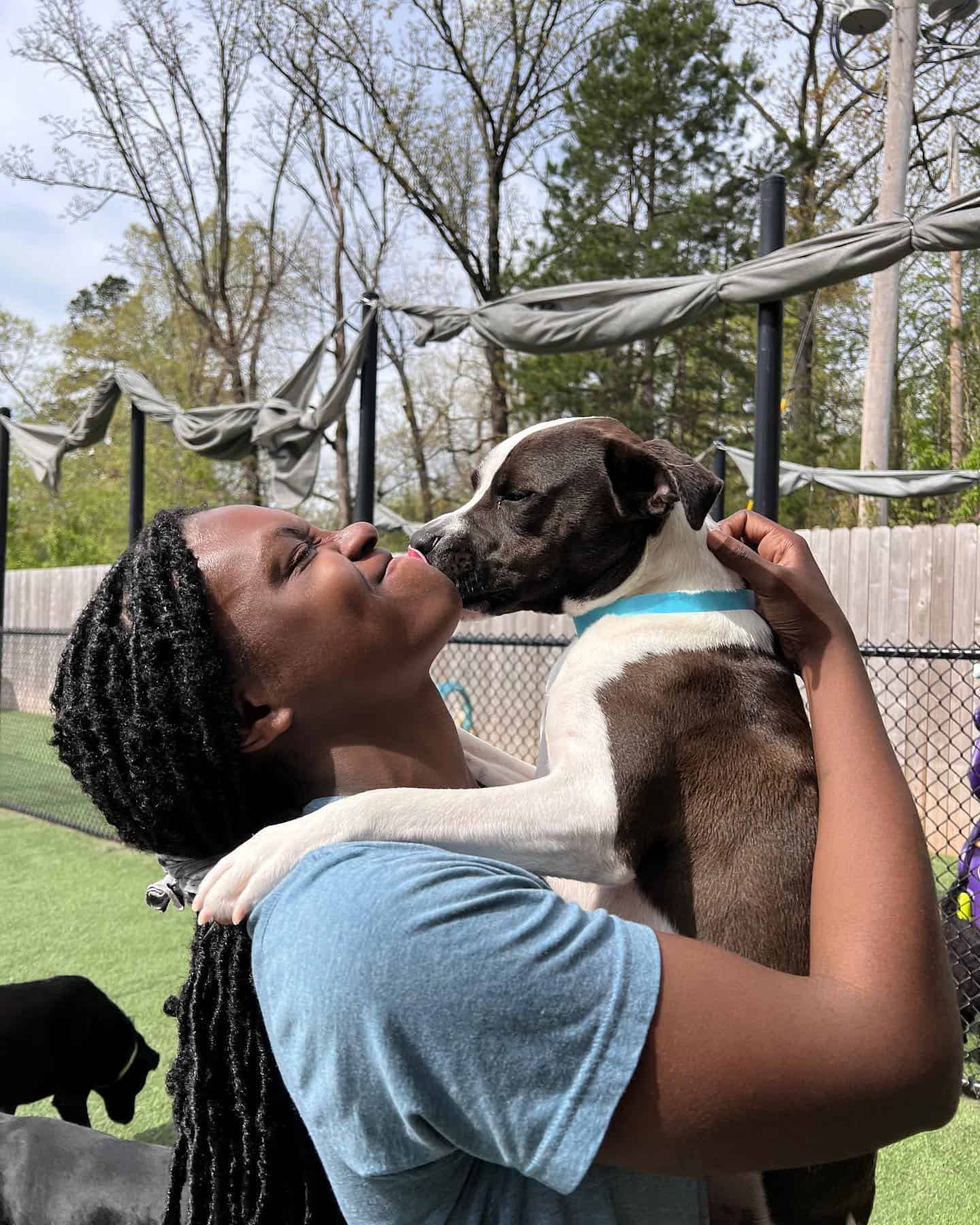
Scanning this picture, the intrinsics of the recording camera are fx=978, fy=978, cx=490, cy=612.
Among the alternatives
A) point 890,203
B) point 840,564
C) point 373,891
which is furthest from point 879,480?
point 373,891

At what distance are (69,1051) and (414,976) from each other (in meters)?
2.92

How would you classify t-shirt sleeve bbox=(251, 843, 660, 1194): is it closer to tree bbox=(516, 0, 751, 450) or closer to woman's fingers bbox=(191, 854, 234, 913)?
woman's fingers bbox=(191, 854, 234, 913)

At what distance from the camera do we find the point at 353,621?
1.32 meters

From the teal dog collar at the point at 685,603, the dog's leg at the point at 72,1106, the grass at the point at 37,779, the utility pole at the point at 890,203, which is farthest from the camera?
the utility pole at the point at 890,203

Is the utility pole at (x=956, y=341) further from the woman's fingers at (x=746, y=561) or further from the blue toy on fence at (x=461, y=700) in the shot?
the woman's fingers at (x=746, y=561)

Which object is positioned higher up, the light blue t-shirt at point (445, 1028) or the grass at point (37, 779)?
the light blue t-shirt at point (445, 1028)

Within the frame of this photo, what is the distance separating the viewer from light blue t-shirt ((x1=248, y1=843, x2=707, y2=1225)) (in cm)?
88

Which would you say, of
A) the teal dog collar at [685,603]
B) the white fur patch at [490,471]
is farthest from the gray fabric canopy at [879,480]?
the teal dog collar at [685,603]

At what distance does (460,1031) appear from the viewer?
2.88 ft

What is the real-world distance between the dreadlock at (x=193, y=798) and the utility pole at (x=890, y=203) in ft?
38.5

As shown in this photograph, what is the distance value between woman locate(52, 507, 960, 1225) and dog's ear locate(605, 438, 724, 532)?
0.47 metres

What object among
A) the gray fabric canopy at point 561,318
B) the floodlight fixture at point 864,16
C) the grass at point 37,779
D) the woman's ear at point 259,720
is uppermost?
the floodlight fixture at point 864,16

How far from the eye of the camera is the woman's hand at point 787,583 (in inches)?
56.5

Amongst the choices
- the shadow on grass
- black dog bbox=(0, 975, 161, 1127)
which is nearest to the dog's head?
black dog bbox=(0, 975, 161, 1127)
